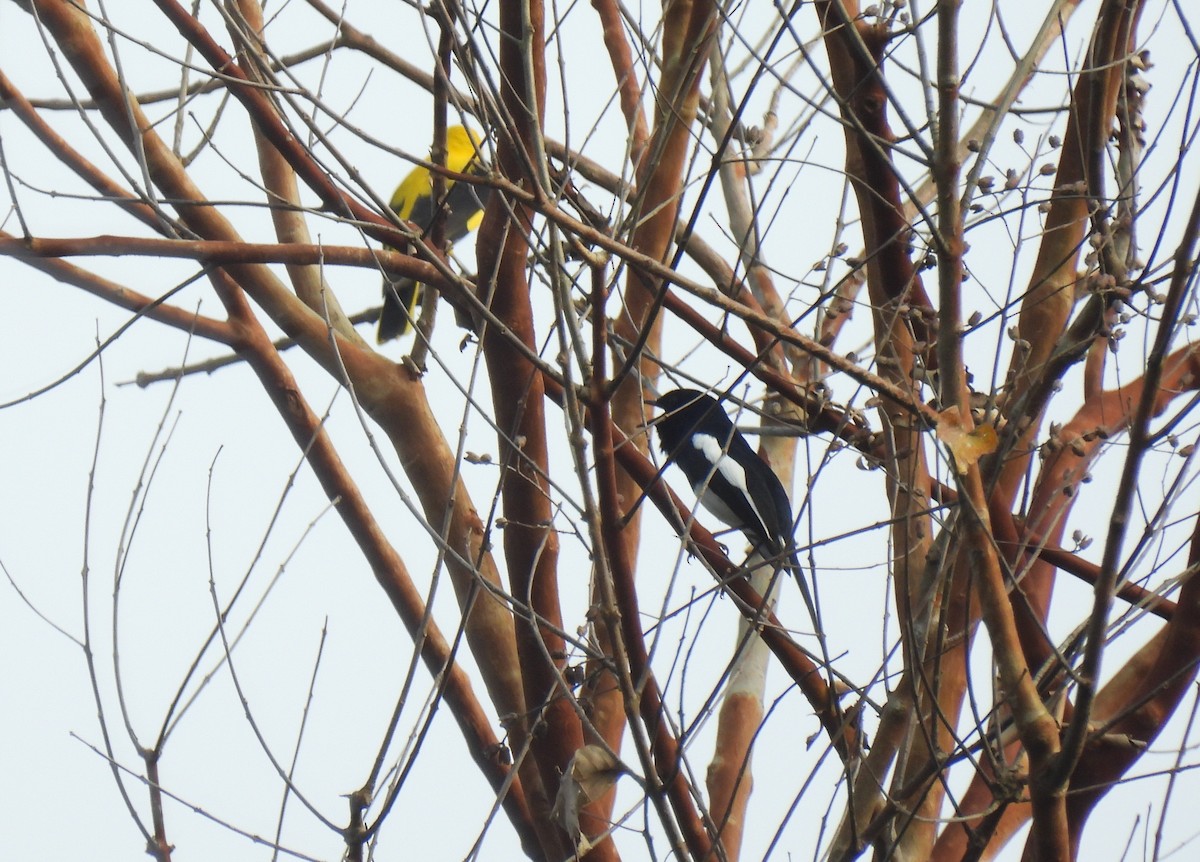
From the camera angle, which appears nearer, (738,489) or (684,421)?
(738,489)

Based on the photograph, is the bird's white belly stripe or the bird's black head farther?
the bird's black head

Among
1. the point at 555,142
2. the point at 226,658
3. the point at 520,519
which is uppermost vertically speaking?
the point at 555,142

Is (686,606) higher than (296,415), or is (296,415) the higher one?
(296,415)

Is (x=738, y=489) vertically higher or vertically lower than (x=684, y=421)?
lower

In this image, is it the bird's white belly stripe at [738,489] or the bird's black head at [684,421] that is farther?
the bird's black head at [684,421]

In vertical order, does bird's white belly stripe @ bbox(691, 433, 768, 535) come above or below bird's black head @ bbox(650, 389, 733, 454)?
below

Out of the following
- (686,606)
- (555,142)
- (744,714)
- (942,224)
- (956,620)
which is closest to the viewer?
(942,224)

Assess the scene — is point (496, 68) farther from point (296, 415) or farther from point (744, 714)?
point (744, 714)

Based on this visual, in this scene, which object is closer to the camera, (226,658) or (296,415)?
(226,658)

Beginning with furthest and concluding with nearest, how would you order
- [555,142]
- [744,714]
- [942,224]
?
[555,142] < [744,714] < [942,224]

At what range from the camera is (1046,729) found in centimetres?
181

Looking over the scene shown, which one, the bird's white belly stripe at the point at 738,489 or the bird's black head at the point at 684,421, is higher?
the bird's black head at the point at 684,421

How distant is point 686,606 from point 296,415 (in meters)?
1.37

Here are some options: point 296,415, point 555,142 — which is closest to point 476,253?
point 296,415
